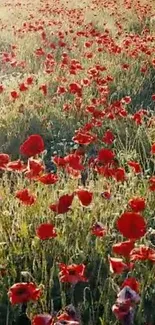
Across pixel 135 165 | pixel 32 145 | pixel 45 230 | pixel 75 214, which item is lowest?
pixel 75 214

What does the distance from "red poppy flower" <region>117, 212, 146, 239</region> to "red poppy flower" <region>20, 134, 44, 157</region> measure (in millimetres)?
769

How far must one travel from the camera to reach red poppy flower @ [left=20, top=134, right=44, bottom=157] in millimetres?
2502

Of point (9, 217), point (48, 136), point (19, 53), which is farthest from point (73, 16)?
point (9, 217)

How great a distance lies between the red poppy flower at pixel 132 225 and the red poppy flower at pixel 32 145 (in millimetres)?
769

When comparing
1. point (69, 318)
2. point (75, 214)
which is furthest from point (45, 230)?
point (75, 214)

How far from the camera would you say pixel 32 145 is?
253 centimetres

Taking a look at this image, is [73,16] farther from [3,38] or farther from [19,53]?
[19,53]

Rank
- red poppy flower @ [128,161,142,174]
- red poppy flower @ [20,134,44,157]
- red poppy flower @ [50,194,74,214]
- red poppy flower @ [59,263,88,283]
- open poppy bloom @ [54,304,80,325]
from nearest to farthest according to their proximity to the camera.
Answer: open poppy bloom @ [54,304,80,325], red poppy flower @ [59,263,88,283], red poppy flower @ [50,194,74,214], red poppy flower @ [20,134,44,157], red poppy flower @ [128,161,142,174]

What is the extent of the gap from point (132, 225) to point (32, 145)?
0.82 metres

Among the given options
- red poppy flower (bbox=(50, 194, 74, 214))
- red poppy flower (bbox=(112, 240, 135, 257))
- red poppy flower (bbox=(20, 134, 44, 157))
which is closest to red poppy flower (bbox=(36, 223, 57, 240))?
red poppy flower (bbox=(50, 194, 74, 214))

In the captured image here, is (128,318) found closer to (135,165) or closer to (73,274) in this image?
(73,274)

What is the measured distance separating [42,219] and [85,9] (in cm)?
972

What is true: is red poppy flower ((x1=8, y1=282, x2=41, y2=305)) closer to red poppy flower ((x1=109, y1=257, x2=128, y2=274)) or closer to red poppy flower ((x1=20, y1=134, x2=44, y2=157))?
red poppy flower ((x1=109, y1=257, x2=128, y2=274))

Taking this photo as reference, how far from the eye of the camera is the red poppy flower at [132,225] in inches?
71.8
